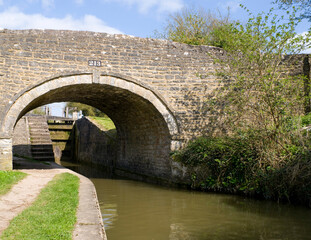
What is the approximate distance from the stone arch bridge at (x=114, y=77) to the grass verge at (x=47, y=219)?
12.2 feet

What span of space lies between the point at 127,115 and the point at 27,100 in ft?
14.2

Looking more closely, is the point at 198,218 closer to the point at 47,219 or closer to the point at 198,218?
the point at 198,218

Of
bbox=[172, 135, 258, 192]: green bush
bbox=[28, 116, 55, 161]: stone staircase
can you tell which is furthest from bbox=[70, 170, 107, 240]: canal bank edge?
bbox=[28, 116, 55, 161]: stone staircase

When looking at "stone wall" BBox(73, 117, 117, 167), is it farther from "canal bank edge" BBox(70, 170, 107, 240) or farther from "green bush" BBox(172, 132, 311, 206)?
"canal bank edge" BBox(70, 170, 107, 240)

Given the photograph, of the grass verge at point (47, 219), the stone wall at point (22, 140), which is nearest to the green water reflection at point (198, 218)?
the grass verge at point (47, 219)

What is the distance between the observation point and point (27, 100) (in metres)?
8.47

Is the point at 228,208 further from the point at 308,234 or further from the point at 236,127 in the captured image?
the point at 236,127

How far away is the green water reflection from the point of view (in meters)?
4.74

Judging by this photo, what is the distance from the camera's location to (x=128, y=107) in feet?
36.8

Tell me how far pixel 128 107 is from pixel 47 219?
7.52 m

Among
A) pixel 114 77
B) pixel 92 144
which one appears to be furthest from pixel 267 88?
pixel 92 144

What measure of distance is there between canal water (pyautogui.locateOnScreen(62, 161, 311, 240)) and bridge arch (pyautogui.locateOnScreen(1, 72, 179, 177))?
251cm

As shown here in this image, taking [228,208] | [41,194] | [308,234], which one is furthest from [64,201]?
[308,234]

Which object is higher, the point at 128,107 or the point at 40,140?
the point at 128,107
